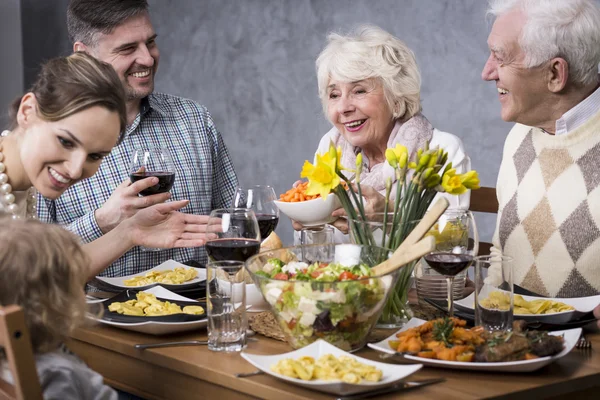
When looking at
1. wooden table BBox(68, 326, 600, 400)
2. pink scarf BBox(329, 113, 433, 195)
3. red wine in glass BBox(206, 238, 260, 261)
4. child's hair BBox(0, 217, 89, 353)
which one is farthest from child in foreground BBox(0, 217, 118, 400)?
pink scarf BBox(329, 113, 433, 195)

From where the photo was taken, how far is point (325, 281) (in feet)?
5.20

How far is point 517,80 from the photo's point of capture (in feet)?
8.50

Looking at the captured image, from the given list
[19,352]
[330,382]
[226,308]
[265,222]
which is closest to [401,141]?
[265,222]

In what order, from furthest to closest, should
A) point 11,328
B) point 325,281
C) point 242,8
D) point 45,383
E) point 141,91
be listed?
point 242,8
point 141,91
point 325,281
point 45,383
point 11,328

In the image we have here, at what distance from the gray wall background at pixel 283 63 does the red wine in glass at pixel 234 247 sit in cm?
243

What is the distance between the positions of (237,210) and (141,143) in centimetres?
124

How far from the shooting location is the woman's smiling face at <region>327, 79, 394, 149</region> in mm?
3117

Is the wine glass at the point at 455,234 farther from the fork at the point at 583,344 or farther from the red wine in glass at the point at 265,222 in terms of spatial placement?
the red wine in glass at the point at 265,222

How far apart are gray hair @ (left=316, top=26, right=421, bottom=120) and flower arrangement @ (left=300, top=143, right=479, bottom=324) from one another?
1234mm

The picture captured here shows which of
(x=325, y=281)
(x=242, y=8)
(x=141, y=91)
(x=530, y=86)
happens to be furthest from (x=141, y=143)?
(x=242, y=8)

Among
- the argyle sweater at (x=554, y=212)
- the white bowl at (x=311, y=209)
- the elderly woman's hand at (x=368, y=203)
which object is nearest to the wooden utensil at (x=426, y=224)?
the white bowl at (x=311, y=209)

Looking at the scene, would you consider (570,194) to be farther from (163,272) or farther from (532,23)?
(163,272)

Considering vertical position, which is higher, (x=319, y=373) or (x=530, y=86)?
(x=530, y=86)

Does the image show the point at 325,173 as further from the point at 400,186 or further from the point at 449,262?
the point at 449,262
